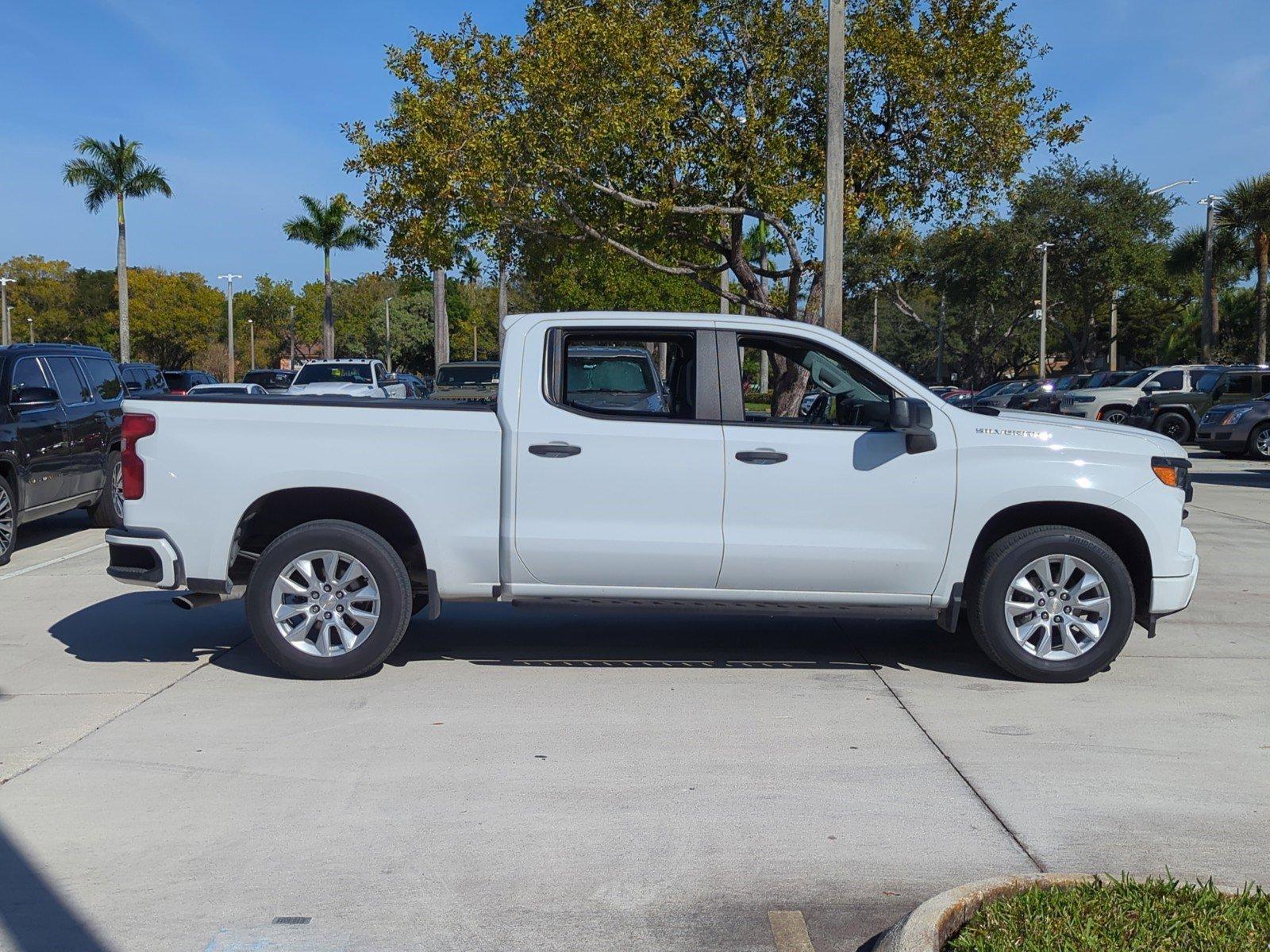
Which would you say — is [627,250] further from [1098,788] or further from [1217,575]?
[1098,788]

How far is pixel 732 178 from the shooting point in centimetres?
2500

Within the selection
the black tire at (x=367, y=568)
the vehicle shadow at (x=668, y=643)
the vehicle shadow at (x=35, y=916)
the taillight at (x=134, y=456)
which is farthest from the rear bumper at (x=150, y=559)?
the vehicle shadow at (x=35, y=916)

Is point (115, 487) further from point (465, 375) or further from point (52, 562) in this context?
point (465, 375)

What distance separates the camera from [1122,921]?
368 cm

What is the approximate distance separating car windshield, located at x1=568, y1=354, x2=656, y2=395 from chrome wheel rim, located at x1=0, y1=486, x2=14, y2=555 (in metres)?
6.66

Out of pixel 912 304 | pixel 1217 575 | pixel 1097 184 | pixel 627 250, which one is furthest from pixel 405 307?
pixel 1217 575

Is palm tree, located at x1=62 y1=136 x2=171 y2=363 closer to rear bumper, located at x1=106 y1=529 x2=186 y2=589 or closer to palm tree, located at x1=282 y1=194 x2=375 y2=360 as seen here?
palm tree, located at x1=282 y1=194 x2=375 y2=360

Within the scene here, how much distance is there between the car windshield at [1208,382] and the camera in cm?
2875

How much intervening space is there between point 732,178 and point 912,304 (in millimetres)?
74169

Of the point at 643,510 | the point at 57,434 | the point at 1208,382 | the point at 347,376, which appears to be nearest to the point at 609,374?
the point at 643,510

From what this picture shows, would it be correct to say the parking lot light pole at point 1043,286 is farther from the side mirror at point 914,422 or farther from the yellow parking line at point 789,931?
the yellow parking line at point 789,931

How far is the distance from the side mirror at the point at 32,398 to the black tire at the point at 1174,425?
78.3 ft

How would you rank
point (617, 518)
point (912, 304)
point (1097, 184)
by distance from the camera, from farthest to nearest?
point (912, 304), point (1097, 184), point (617, 518)

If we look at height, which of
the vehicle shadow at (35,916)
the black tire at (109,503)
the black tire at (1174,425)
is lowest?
the vehicle shadow at (35,916)
